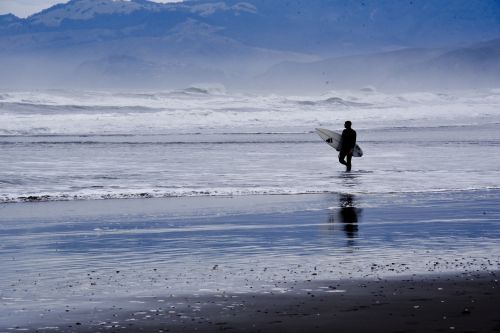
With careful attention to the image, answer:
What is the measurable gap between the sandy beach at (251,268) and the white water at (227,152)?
3750 millimetres

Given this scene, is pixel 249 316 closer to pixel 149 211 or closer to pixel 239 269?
pixel 239 269

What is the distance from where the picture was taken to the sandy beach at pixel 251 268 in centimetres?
798

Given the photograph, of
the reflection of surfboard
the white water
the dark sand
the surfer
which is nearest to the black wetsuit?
the surfer

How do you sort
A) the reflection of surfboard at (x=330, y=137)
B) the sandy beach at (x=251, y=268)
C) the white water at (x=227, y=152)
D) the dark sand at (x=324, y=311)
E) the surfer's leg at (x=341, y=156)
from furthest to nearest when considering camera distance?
the reflection of surfboard at (x=330, y=137) < the surfer's leg at (x=341, y=156) < the white water at (x=227, y=152) < the sandy beach at (x=251, y=268) < the dark sand at (x=324, y=311)

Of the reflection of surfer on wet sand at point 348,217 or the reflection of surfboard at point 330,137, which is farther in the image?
the reflection of surfboard at point 330,137

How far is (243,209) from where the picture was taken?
15.6m

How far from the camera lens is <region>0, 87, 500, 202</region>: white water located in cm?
1948

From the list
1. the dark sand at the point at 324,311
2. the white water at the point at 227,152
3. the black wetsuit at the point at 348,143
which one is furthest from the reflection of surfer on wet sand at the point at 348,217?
the black wetsuit at the point at 348,143

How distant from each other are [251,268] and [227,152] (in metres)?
19.3

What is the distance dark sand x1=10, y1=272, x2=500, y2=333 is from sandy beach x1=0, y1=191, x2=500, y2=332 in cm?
2

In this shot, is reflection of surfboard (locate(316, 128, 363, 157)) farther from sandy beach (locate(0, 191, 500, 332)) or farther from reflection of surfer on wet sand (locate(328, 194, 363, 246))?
sandy beach (locate(0, 191, 500, 332))

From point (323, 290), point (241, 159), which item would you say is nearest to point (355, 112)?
point (241, 159)

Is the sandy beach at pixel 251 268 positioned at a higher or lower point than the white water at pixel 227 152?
lower

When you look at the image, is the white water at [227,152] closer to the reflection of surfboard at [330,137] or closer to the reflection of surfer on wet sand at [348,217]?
the reflection of surfboard at [330,137]
